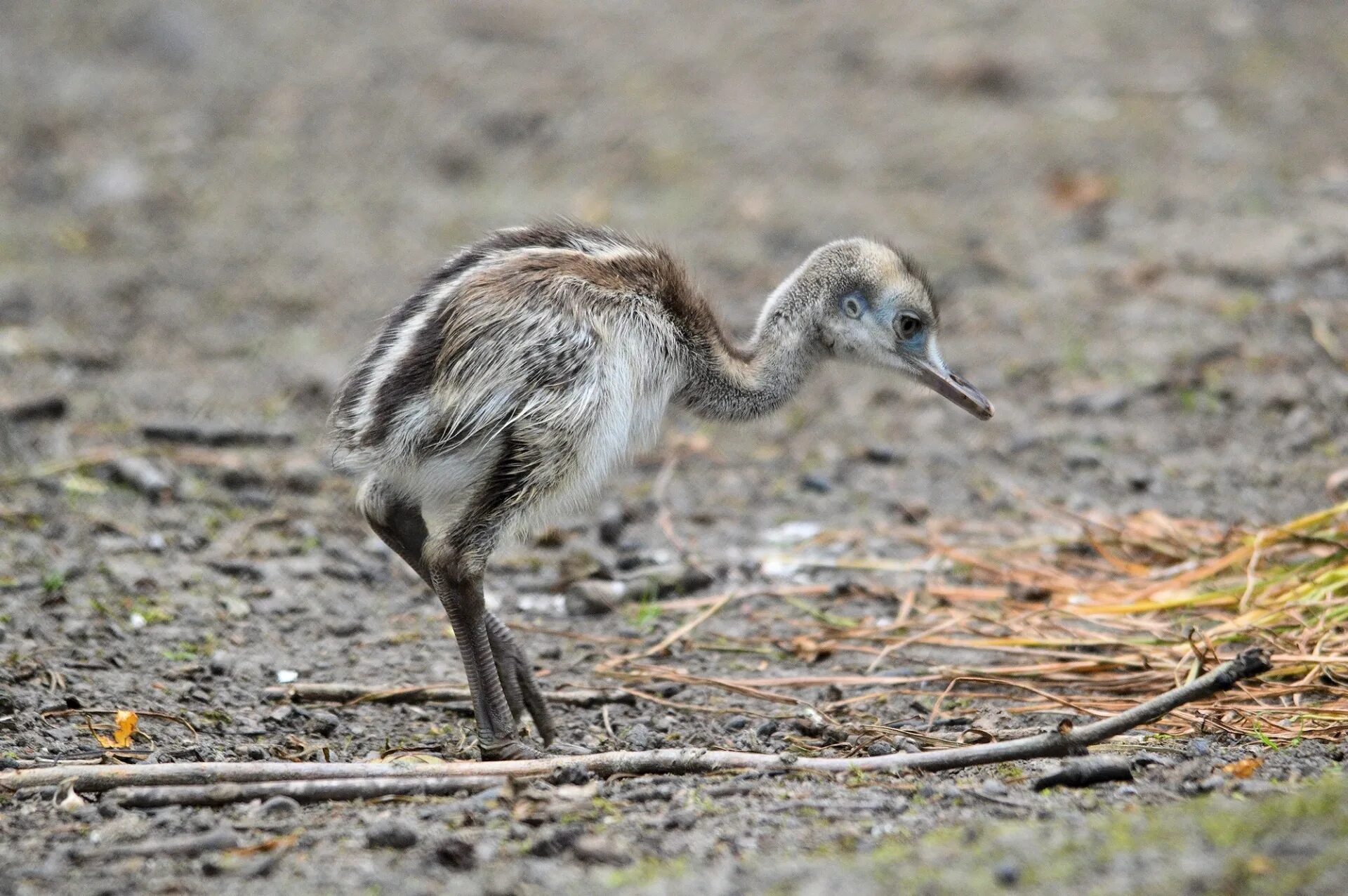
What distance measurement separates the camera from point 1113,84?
38.7 ft

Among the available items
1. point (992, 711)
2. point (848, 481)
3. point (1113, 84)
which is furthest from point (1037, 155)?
point (992, 711)

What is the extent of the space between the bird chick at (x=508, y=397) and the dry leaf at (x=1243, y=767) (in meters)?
2.07

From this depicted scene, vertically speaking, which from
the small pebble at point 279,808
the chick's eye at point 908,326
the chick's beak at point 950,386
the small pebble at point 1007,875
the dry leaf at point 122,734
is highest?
the chick's eye at point 908,326

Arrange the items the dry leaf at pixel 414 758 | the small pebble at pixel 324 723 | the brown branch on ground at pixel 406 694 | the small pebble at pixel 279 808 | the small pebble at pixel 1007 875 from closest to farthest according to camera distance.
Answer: the small pebble at pixel 1007 875 → the small pebble at pixel 279 808 → the dry leaf at pixel 414 758 → the small pebble at pixel 324 723 → the brown branch on ground at pixel 406 694

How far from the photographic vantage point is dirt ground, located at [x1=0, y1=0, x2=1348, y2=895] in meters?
3.85

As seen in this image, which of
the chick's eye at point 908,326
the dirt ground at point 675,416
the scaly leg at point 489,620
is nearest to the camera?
the dirt ground at point 675,416

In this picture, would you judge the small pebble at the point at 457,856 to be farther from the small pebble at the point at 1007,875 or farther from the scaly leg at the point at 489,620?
the scaly leg at the point at 489,620

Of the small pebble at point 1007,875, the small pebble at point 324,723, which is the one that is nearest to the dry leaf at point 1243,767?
the small pebble at point 1007,875

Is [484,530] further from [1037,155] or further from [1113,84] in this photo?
[1113,84]

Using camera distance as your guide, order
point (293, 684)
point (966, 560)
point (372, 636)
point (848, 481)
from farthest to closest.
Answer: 1. point (848, 481)
2. point (966, 560)
3. point (372, 636)
4. point (293, 684)

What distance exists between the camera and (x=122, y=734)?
15.4 feet

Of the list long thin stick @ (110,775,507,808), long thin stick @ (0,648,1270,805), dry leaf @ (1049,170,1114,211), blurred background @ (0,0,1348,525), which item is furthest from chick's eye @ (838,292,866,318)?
dry leaf @ (1049,170,1114,211)

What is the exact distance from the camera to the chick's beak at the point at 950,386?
232 inches

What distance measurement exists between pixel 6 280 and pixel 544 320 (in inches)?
234
